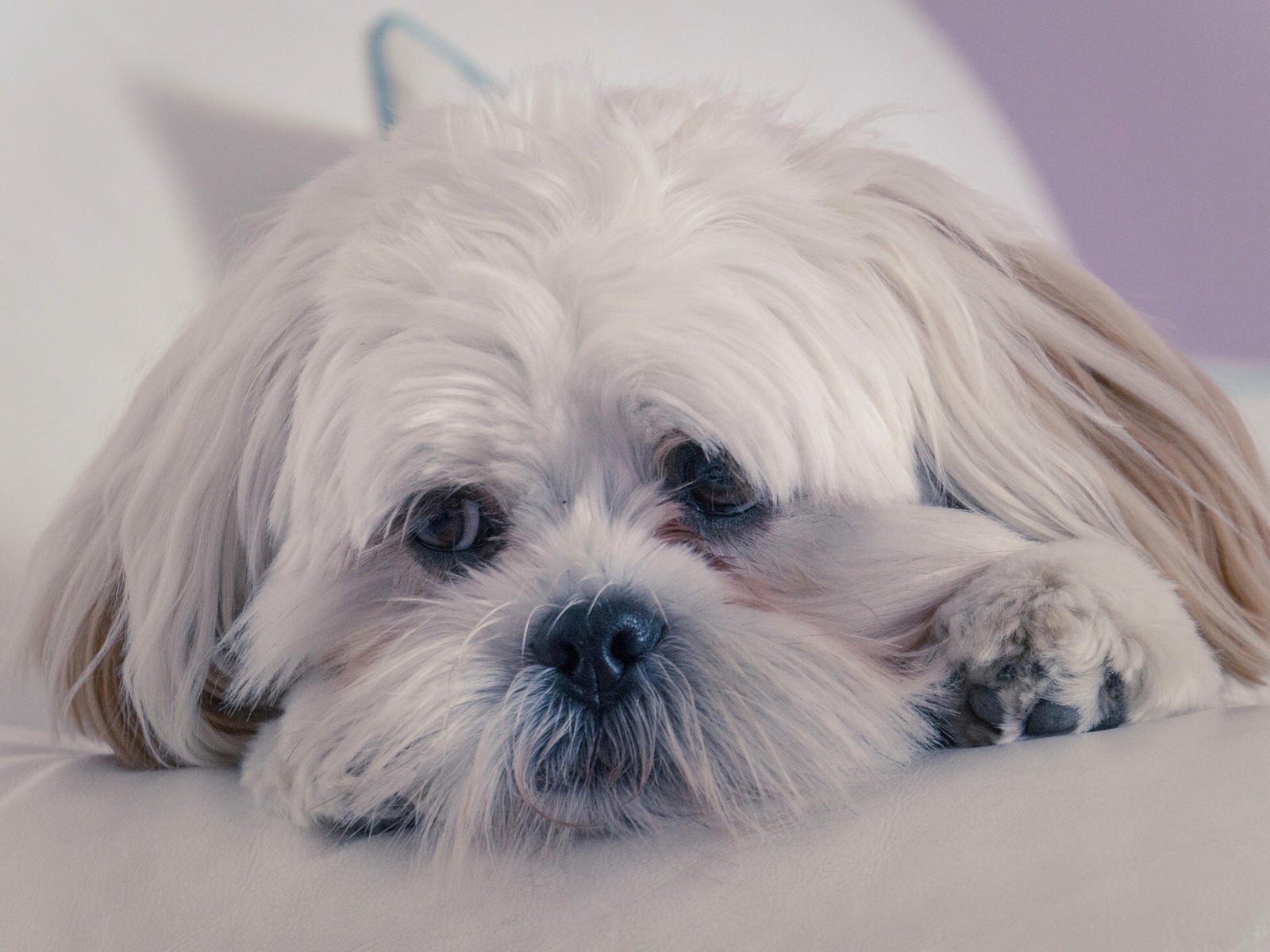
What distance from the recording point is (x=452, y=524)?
3.36 feet

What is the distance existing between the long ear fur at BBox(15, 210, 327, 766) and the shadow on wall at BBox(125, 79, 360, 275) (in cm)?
54

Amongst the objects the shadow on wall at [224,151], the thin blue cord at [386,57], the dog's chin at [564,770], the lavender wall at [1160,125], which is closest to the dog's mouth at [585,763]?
the dog's chin at [564,770]

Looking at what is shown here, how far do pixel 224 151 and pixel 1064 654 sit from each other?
1.50 meters

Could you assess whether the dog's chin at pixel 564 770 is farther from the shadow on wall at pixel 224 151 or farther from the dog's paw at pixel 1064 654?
the shadow on wall at pixel 224 151

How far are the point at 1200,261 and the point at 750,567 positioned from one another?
4.65 feet

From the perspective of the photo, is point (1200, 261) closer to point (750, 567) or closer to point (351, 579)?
point (750, 567)

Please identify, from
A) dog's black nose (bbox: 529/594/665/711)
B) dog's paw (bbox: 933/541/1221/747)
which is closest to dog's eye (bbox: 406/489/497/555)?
dog's black nose (bbox: 529/594/665/711)

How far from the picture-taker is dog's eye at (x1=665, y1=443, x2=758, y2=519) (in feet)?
3.20

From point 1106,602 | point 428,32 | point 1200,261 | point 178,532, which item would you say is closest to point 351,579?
point 178,532

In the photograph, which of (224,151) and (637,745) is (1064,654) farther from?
(224,151)

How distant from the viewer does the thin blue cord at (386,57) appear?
6.03 ft

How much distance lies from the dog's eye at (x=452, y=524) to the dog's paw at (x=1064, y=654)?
0.41m

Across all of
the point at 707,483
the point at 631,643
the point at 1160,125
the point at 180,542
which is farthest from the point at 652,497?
the point at 1160,125

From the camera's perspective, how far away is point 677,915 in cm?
70
